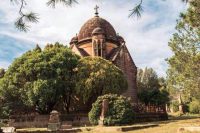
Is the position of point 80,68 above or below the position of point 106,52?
below

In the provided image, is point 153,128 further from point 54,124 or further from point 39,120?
point 39,120

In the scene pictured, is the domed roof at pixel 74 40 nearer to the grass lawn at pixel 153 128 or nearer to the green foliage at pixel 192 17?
the green foliage at pixel 192 17

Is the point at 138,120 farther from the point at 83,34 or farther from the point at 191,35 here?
the point at 83,34

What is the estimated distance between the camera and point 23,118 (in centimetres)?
3462

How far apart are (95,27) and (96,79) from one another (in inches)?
752

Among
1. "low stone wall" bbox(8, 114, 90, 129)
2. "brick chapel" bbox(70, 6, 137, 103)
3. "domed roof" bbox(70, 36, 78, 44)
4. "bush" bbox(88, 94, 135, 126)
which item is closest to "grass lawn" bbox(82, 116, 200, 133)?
"bush" bbox(88, 94, 135, 126)

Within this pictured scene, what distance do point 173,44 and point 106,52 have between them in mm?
26659

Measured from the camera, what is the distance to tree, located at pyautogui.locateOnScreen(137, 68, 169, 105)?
51.2m

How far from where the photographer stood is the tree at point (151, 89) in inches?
2016

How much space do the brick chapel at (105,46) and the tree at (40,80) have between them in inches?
476

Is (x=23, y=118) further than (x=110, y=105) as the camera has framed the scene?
Yes

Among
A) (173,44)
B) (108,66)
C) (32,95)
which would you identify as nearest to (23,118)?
(32,95)

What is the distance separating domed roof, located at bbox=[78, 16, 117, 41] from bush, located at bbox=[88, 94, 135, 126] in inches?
1094

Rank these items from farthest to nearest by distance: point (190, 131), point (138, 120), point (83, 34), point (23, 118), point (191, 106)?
point (83, 34), point (191, 106), point (23, 118), point (138, 120), point (190, 131)
